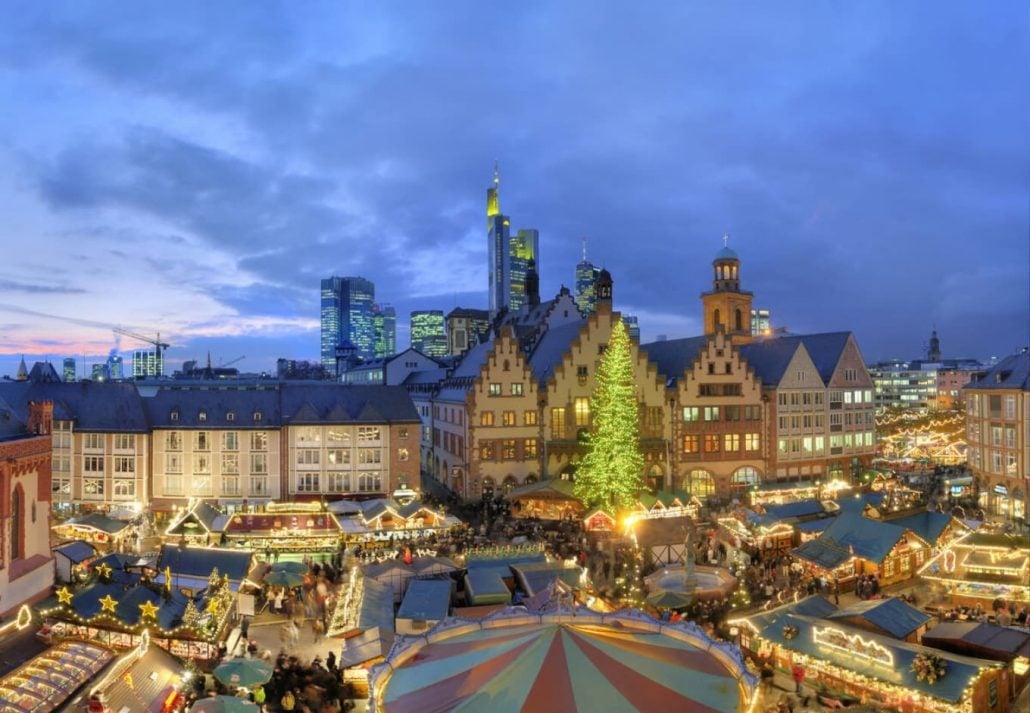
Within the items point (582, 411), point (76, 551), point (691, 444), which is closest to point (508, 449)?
point (582, 411)

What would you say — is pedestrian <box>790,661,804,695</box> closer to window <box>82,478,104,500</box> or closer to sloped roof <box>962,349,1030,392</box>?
sloped roof <box>962,349,1030,392</box>

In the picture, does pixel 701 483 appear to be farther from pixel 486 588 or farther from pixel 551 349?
pixel 486 588

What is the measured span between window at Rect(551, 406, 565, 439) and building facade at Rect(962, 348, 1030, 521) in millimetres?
29590

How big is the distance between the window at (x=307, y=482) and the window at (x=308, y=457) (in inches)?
29.1

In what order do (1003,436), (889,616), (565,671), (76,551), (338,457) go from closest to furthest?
(565,671)
(889,616)
(76,551)
(338,457)
(1003,436)

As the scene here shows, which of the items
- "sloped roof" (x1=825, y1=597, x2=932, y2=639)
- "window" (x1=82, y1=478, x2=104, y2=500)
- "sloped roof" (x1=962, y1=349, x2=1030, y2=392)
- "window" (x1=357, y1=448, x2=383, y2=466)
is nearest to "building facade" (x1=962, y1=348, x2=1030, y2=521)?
"sloped roof" (x1=962, y1=349, x2=1030, y2=392)

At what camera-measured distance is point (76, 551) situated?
32.1 meters

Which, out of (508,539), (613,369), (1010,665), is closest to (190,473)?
(508,539)

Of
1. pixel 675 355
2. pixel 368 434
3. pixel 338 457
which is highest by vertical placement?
pixel 675 355

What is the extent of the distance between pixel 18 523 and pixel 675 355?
47.8 meters

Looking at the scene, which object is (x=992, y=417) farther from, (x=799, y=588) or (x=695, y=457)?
(x=799, y=588)

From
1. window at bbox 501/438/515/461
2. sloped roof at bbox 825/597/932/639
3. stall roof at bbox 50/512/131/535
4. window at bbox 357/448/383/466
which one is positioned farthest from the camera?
window at bbox 501/438/515/461

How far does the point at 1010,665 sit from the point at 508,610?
1408cm

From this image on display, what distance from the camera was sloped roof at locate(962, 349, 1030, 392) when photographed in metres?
51.3
